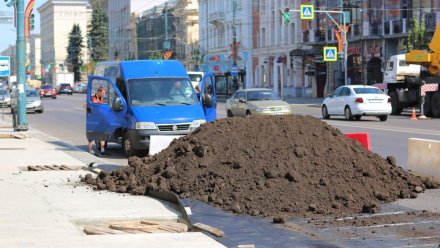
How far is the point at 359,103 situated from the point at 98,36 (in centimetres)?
11917

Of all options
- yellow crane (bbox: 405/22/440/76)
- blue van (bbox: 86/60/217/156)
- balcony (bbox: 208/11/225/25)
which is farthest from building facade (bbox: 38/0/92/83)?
blue van (bbox: 86/60/217/156)

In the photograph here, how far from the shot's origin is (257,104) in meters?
34.5

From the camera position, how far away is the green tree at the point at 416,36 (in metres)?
51.8

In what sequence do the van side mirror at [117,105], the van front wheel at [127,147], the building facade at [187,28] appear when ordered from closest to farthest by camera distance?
the van front wheel at [127,147] → the van side mirror at [117,105] → the building facade at [187,28]

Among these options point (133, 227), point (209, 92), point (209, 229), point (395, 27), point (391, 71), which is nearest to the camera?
point (209, 229)

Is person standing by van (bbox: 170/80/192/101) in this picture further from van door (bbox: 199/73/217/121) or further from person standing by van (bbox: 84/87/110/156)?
person standing by van (bbox: 84/87/110/156)

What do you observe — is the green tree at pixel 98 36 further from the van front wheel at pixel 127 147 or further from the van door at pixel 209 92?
the van front wheel at pixel 127 147

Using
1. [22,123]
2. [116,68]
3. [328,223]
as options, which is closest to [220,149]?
[328,223]

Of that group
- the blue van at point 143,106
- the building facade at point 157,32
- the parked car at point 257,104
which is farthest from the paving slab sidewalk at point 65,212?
the building facade at point 157,32

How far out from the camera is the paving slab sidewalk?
9062mm

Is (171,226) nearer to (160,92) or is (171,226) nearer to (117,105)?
(117,105)

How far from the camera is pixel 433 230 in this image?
992 centimetres

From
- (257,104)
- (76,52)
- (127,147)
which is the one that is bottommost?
(127,147)

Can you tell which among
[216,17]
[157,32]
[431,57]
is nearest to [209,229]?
[431,57]
